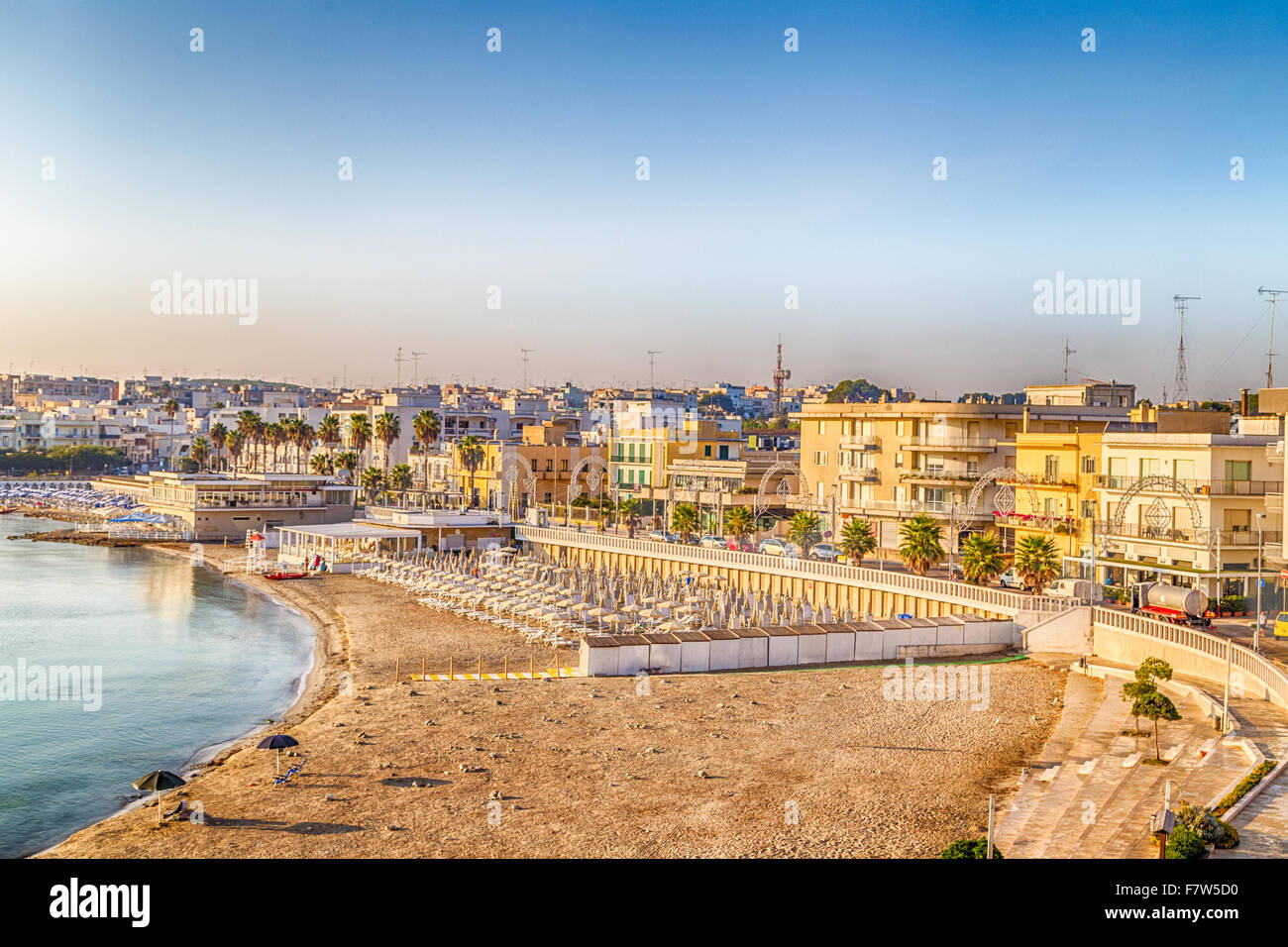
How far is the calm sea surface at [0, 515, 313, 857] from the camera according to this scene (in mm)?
26562

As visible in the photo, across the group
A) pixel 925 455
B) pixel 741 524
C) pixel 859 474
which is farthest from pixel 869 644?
pixel 859 474

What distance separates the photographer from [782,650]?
37.2 m

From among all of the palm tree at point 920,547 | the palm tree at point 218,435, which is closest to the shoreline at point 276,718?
the palm tree at point 920,547

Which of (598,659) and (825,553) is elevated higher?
(825,553)

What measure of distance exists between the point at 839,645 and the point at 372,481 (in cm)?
7304

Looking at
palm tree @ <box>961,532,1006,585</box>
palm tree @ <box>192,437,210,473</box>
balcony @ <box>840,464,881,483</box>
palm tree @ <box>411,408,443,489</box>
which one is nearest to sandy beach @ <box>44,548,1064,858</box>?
palm tree @ <box>961,532,1006,585</box>

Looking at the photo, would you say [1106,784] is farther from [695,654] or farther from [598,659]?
[598,659]

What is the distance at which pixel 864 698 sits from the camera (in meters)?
31.9

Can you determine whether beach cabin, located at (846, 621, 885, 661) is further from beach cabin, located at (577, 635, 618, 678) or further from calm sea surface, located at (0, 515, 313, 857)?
calm sea surface, located at (0, 515, 313, 857)

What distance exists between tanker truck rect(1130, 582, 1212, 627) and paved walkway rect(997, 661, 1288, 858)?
712cm

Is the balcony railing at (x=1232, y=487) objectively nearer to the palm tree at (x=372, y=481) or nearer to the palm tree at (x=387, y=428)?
the palm tree at (x=372, y=481)

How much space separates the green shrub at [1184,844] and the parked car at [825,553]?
120 ft

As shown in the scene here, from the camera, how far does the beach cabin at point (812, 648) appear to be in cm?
3731

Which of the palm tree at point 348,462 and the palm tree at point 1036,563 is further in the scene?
the palm tree at point 348,462
